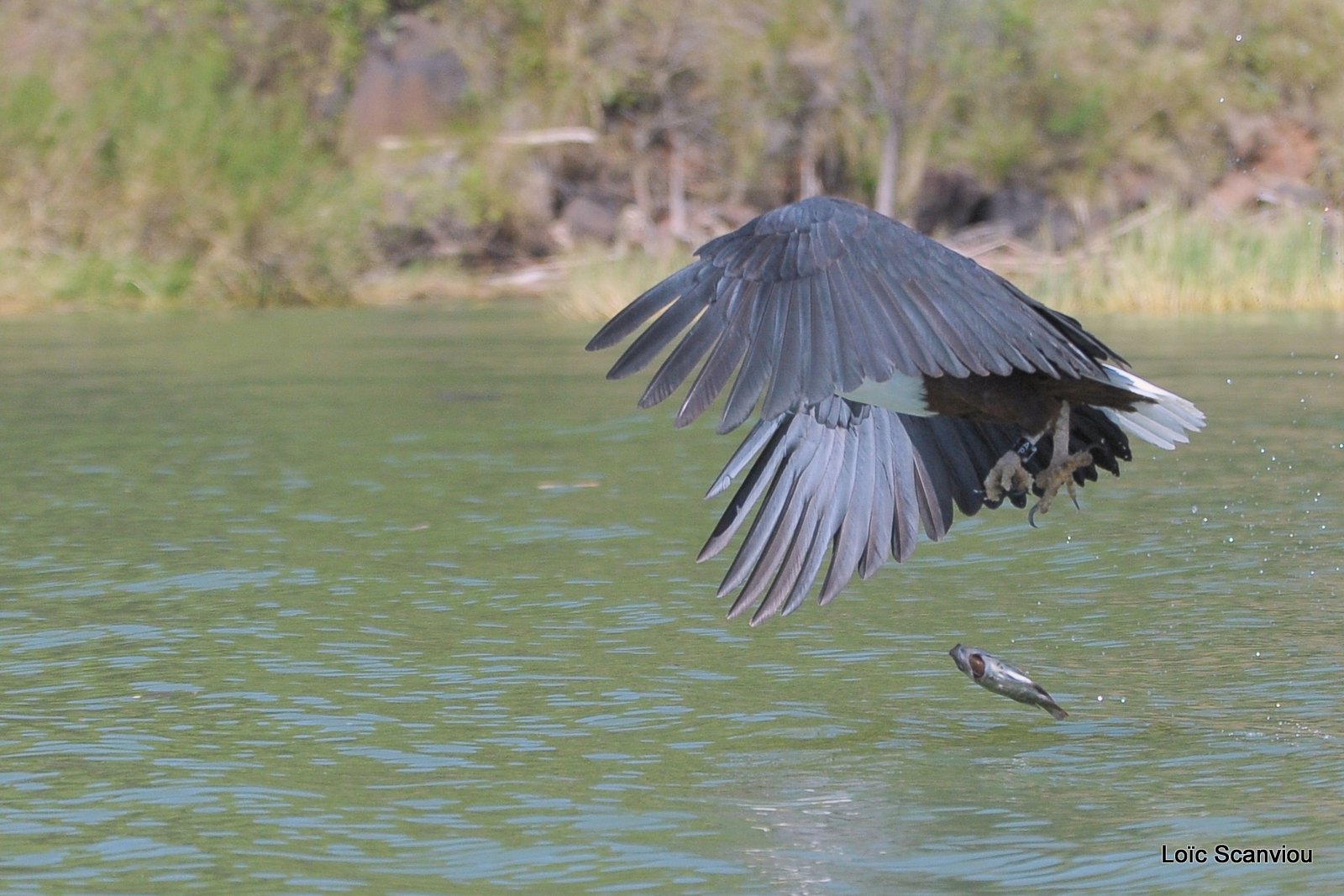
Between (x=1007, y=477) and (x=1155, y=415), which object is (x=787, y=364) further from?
(x=1155, y=415)

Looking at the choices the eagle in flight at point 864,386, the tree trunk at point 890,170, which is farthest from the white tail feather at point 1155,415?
the tree trunk at point 890,170

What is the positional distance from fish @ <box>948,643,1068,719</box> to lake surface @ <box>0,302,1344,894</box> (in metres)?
0.13

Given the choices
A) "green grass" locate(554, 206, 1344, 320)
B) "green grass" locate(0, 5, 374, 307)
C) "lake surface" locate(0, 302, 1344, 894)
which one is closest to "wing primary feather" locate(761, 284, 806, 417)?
"lake surface" locate(0, 302, 1344, 894)

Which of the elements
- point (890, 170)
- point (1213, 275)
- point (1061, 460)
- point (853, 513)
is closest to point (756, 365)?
point (853, 513)

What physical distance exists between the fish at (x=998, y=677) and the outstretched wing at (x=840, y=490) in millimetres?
472

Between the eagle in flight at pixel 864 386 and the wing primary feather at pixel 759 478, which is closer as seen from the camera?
the eagle in flight at pixel 864 386

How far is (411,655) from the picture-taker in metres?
5.81

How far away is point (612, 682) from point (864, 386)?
1.07m

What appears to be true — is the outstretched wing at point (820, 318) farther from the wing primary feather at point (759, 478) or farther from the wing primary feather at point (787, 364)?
the wing primary feather at point (759, 478)

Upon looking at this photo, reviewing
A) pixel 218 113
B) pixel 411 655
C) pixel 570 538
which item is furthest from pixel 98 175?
pixel 411 655

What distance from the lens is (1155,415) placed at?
5.44 meters

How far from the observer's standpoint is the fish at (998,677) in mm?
4699

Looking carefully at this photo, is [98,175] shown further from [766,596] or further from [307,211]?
[766,596]
